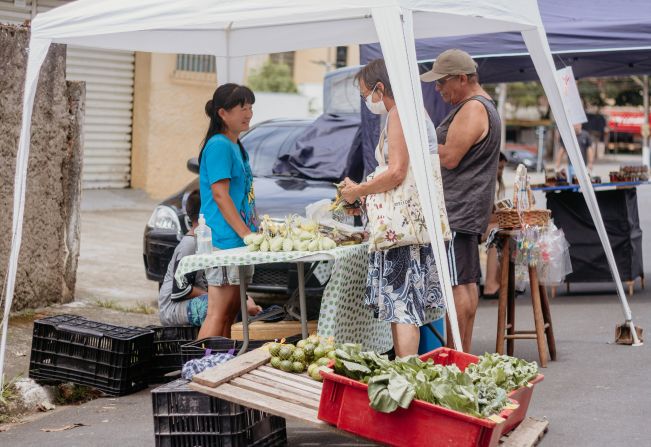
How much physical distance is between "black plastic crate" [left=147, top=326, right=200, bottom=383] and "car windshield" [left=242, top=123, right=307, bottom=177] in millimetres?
3545

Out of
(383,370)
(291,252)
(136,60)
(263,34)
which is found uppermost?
(136,60)

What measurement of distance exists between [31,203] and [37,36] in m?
2.69

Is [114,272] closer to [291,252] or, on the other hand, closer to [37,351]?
[37,351]

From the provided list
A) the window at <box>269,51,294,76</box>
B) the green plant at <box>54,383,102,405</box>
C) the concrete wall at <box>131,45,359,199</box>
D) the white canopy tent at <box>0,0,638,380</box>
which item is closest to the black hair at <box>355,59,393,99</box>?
the white canopy tent at <box>0,0,638,380</box>

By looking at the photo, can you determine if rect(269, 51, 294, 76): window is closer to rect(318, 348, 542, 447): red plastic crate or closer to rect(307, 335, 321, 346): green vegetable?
rect(307, 335, 321, 346): green vegetable

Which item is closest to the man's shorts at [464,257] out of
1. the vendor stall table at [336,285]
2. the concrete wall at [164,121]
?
the vendor stall table at [336,285]

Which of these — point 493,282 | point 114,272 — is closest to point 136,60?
point 114,272

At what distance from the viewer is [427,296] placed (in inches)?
245

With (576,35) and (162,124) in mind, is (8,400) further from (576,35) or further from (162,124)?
(162,124)

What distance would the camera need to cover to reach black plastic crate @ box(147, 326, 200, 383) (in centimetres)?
698

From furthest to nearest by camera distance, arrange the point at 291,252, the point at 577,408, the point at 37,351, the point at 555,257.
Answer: the point at 555,257
the point at 37,351
the point at 577,408
the point at 291,252

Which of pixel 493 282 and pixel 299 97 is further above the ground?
pixel 299 97

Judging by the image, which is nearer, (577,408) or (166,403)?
(166,403)

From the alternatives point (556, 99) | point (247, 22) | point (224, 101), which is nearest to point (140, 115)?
point (247, 22)
